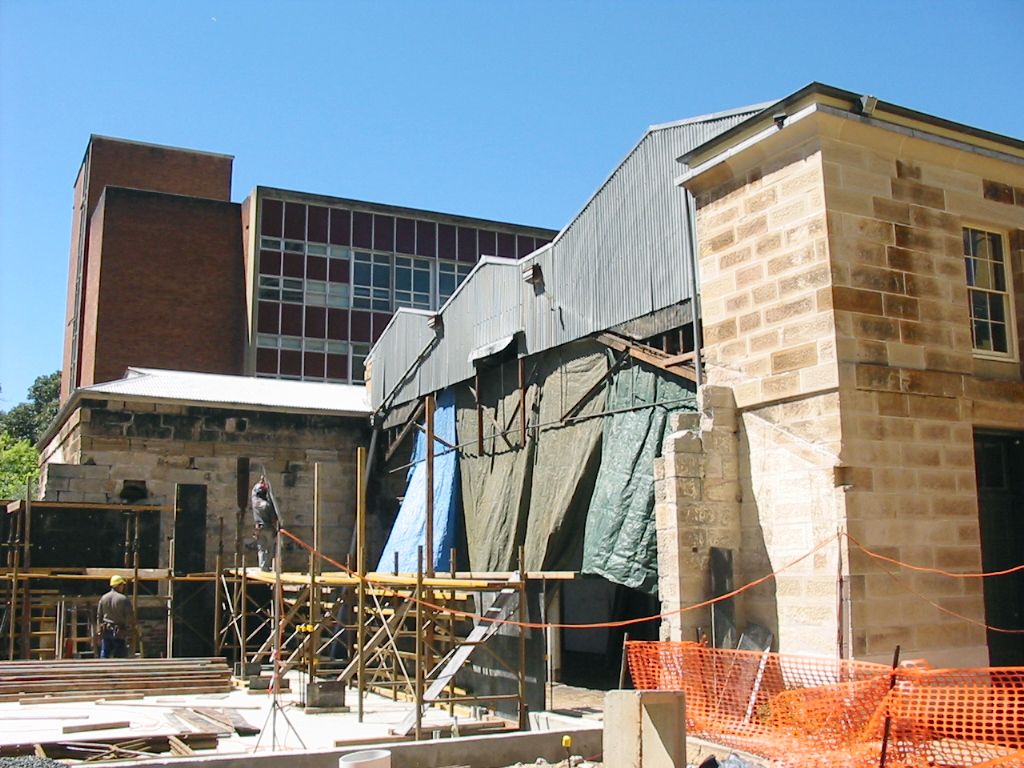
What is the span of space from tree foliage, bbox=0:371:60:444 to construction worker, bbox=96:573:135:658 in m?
44.1

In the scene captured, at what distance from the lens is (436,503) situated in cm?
2144

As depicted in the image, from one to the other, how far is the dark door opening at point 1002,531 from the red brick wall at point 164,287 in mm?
35379

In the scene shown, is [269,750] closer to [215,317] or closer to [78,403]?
[78,403]

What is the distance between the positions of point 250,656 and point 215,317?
25449 millimetres

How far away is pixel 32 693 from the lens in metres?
15.5

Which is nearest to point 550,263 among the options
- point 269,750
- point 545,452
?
point 545,452

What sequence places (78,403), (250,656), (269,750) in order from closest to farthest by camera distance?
(269,750), (250,656), (78,403)

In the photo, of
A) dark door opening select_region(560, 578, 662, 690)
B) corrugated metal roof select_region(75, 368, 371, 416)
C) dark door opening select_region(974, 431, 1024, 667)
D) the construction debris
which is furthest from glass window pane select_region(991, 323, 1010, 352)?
corrugated metal roof select_region(75, 368, 371, 416)

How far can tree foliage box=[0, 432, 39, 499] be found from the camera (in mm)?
49906

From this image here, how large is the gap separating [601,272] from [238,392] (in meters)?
12.8

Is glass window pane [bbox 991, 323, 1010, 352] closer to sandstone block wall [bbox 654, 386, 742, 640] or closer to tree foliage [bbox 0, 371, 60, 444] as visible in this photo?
sandstone block wall [bbox 654, 386, 742, 640]

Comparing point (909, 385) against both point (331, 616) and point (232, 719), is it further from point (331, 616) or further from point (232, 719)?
point (331, 616)

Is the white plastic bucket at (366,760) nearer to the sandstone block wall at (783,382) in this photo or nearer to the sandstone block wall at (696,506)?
the sandstone block wall at (696,506)

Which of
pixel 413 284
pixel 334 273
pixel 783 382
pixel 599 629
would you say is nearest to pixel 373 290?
pixel 413 284
